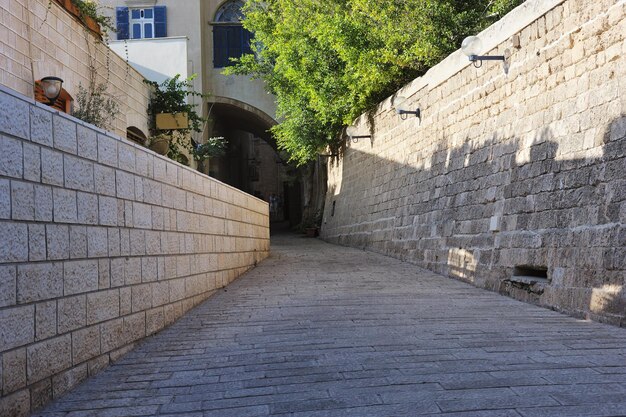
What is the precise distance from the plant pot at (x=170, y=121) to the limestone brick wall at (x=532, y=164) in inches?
188

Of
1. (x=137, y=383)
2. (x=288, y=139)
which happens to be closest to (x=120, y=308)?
(x=137, y=383)

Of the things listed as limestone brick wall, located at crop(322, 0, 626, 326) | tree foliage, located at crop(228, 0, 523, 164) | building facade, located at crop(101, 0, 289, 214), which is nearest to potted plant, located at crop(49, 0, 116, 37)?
tree foliage, located at crop(228, 0, 523, 164)

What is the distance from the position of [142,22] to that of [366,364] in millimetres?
20353

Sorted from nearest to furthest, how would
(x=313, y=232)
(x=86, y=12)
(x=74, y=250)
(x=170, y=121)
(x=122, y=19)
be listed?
(x=74, y=250) < (x=86, y=12) < (x=170, y=121) < (x=122, y=19) < (x=313, y=232)

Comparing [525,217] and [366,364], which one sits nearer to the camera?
[366,364]

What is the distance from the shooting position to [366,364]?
161 inches

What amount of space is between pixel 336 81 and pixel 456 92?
→ 647 centimetres

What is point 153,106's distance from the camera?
512 inches

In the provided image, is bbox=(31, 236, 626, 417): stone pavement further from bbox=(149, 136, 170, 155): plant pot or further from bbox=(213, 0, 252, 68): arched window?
bbox=(213, 0, 252, 68): arched window

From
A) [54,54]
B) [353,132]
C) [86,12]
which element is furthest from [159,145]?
[353,132]

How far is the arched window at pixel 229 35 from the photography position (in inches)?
902

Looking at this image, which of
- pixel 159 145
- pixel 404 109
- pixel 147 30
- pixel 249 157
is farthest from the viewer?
pixel 249 157

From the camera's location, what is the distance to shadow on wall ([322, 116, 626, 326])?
599cm

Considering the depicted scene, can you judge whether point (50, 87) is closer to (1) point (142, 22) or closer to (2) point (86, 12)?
(2) point (86, 12)
